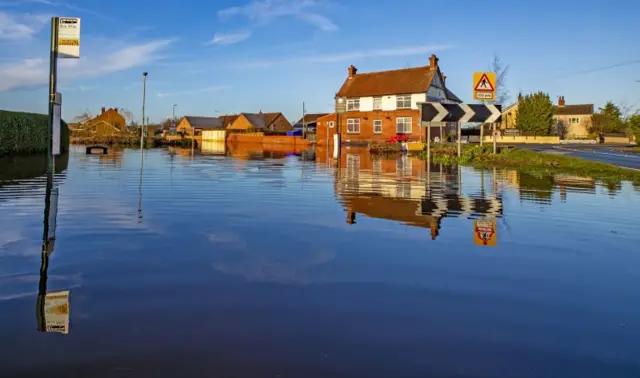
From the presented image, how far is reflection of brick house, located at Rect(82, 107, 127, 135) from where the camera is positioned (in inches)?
3516

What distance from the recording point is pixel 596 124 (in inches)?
3866

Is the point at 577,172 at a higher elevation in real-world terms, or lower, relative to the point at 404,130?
lower

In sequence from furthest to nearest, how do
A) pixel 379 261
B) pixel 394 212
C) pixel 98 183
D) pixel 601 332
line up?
1. pixel 98 183
2. pixel 394 212
3. pixel 379 261
4. pixel 601 332

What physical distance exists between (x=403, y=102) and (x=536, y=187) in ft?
163

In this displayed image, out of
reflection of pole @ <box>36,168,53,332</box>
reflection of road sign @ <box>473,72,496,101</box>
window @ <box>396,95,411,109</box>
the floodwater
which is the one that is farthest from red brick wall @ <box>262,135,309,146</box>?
reflection of pole @ <box>36,168,53,332</box>

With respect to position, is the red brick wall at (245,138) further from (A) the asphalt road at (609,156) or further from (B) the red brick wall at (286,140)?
(A) the asphalt road at (609,156)

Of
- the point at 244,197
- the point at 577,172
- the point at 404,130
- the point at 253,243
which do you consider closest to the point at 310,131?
the point at 404,130

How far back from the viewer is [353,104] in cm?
6844

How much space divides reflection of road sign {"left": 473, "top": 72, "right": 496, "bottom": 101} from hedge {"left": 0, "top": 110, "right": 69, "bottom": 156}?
69.2 feet

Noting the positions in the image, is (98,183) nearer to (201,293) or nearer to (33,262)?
(33,262)

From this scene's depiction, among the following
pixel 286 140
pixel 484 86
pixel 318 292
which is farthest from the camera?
pixel 286 140

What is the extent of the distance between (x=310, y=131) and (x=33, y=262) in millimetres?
77885

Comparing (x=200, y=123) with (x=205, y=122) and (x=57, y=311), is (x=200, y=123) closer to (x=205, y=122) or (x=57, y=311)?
(x=205, y=122)

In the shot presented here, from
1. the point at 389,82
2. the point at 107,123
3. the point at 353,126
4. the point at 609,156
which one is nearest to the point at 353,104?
the point at 353,126
